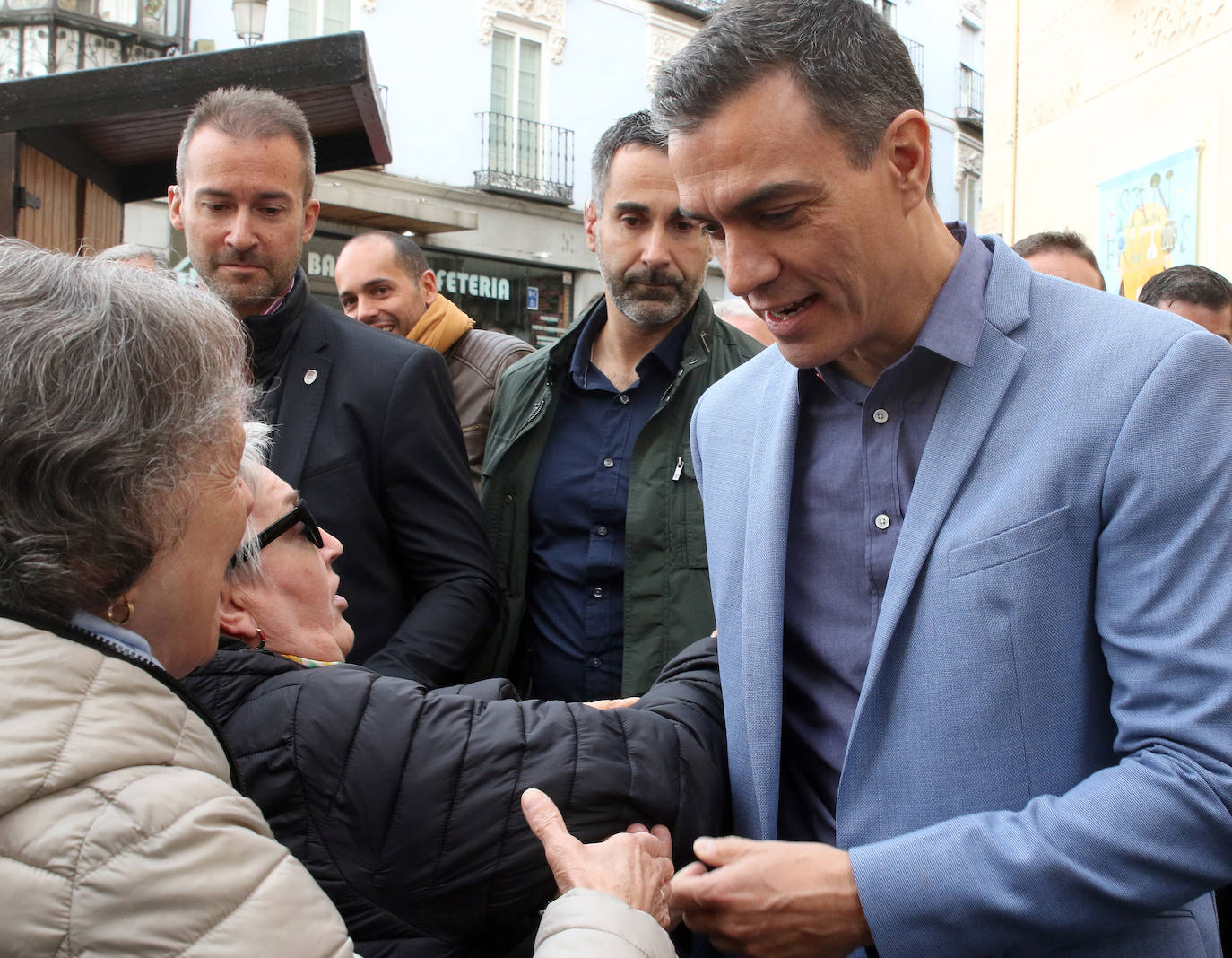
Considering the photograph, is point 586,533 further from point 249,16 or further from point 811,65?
point 249,16

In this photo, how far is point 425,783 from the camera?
5.41 ft

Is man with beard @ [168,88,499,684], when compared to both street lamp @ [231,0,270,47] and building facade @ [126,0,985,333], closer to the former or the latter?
street lamp @ [231,0,270,47]

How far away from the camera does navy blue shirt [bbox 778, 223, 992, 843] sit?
5.84ft

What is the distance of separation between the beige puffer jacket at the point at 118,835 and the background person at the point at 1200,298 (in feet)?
14.8

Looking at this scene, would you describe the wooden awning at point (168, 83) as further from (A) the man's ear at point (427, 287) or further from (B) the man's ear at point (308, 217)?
(A) the man's ear at point (427, 287)

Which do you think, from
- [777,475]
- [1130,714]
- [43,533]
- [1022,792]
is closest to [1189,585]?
[1130,714]

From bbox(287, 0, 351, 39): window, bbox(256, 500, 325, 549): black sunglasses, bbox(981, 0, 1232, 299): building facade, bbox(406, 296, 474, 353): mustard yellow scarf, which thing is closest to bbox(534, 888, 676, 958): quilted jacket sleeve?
bbox(256, 500, 325, 549): black sunglasses

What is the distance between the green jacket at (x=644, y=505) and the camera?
2.92 meters

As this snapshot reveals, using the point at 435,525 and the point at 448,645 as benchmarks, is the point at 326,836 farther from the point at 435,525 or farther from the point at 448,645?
the point at 435,525

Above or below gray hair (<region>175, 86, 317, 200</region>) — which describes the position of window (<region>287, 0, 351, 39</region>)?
above

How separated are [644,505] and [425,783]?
1408mm

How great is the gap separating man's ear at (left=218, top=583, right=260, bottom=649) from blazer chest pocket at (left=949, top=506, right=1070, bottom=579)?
3.86 ft

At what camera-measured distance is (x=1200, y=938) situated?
5.30 ft

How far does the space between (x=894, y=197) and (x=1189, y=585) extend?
0.72 metres
